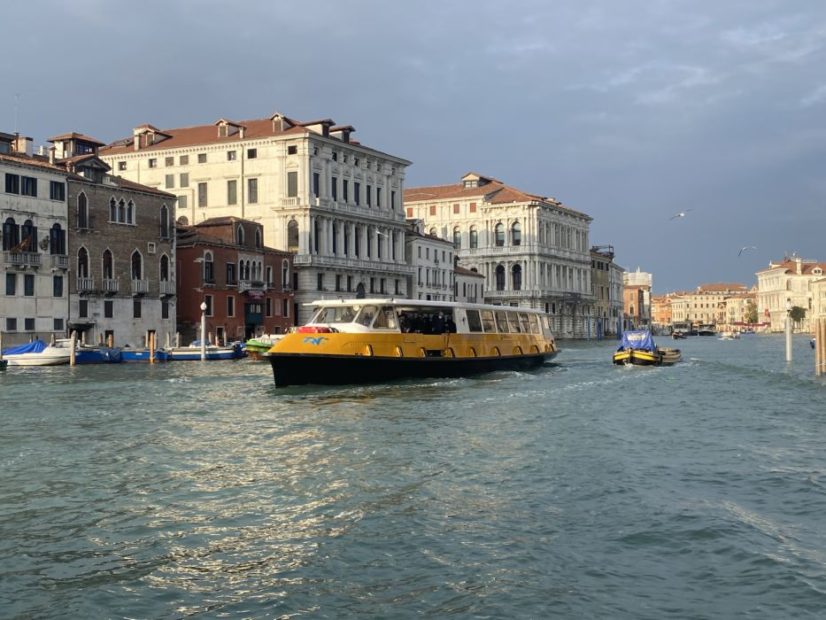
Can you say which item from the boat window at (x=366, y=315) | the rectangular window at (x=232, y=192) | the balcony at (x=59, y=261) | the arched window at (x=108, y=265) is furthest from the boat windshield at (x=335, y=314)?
the rectangular window at (x=232, y=192)

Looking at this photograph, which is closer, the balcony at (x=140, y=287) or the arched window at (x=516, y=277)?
the balcony at (x=140, y=287)

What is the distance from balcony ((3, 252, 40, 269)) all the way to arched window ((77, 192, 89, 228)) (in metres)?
3.14

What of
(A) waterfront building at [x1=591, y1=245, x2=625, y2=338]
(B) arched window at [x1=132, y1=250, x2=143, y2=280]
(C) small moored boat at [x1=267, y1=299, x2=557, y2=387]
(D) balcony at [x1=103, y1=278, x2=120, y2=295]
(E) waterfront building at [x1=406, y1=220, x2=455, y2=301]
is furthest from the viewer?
(A) waterfront building at [x1=591, y1=245, x2=625, y2=338]

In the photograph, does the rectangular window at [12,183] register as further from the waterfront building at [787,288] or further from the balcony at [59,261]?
the waterfront building at [787,288]

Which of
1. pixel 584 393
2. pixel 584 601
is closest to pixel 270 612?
pixel 584 601

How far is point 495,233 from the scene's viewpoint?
316ft

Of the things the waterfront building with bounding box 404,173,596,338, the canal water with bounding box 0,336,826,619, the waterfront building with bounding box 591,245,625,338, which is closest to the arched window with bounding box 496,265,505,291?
the waterfront building with bounding box 404,173,596,338

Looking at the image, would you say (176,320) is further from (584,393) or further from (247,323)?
(584,393)

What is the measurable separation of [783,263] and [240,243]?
436 feet

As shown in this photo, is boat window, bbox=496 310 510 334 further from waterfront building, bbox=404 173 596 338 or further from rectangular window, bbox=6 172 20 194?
waterfront building, bbox=404 173 596 338

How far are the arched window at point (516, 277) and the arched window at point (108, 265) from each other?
5827cm

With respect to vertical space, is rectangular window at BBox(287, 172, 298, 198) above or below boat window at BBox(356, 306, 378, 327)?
above

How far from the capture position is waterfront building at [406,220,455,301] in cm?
7419

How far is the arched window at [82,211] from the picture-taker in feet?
142
